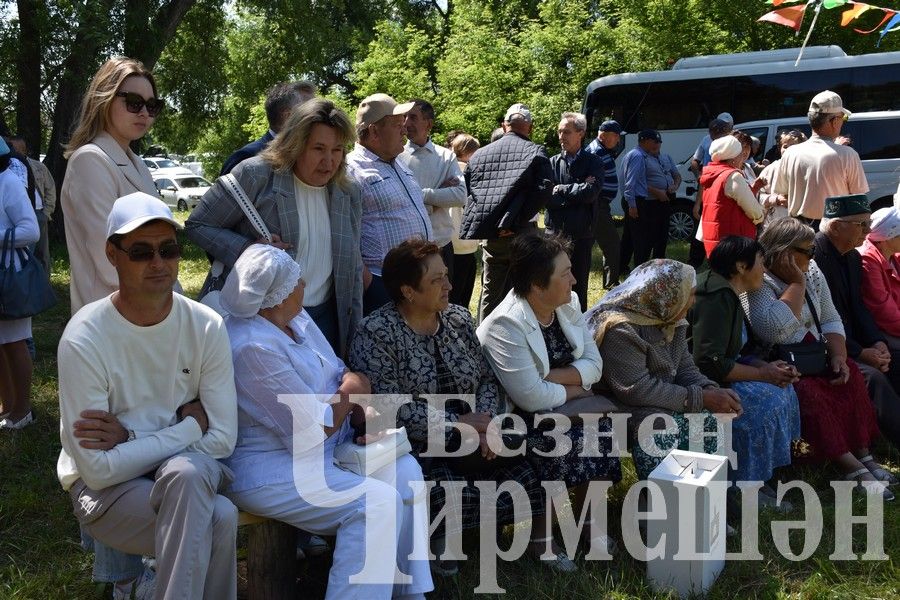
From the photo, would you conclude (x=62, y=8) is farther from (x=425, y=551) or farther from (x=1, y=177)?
(x=425, y=551)

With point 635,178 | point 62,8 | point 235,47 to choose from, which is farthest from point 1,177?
point 235,47

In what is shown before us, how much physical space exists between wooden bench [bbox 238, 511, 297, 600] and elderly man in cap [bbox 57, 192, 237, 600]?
0.78 ft

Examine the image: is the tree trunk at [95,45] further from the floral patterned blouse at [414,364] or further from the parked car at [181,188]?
the parked car at [181,188]

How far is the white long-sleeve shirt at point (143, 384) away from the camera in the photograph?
108 inches

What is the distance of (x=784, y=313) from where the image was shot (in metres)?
4.60

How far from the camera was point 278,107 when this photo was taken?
13.9 ft

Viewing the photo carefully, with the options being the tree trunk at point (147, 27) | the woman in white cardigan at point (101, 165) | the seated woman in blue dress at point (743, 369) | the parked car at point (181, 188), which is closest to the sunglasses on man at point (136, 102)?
the woman in white cardigan at point (101, 165)

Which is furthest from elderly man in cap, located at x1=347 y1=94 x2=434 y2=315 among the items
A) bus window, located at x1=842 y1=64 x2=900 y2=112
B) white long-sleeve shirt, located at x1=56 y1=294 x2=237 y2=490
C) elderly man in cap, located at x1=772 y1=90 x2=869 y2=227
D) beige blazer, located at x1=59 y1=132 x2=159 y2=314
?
bus window, located at x1=842 y1=64 x2=900 y2=112

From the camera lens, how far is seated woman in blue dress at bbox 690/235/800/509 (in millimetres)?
4285

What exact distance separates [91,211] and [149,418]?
92cm

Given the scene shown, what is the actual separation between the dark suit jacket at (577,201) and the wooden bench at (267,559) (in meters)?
4.79

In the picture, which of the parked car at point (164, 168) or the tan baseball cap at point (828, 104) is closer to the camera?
the tan baseball cap at point (828, 104)

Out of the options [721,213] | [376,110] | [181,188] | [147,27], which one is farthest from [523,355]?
[181,188]

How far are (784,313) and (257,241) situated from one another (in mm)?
2754
